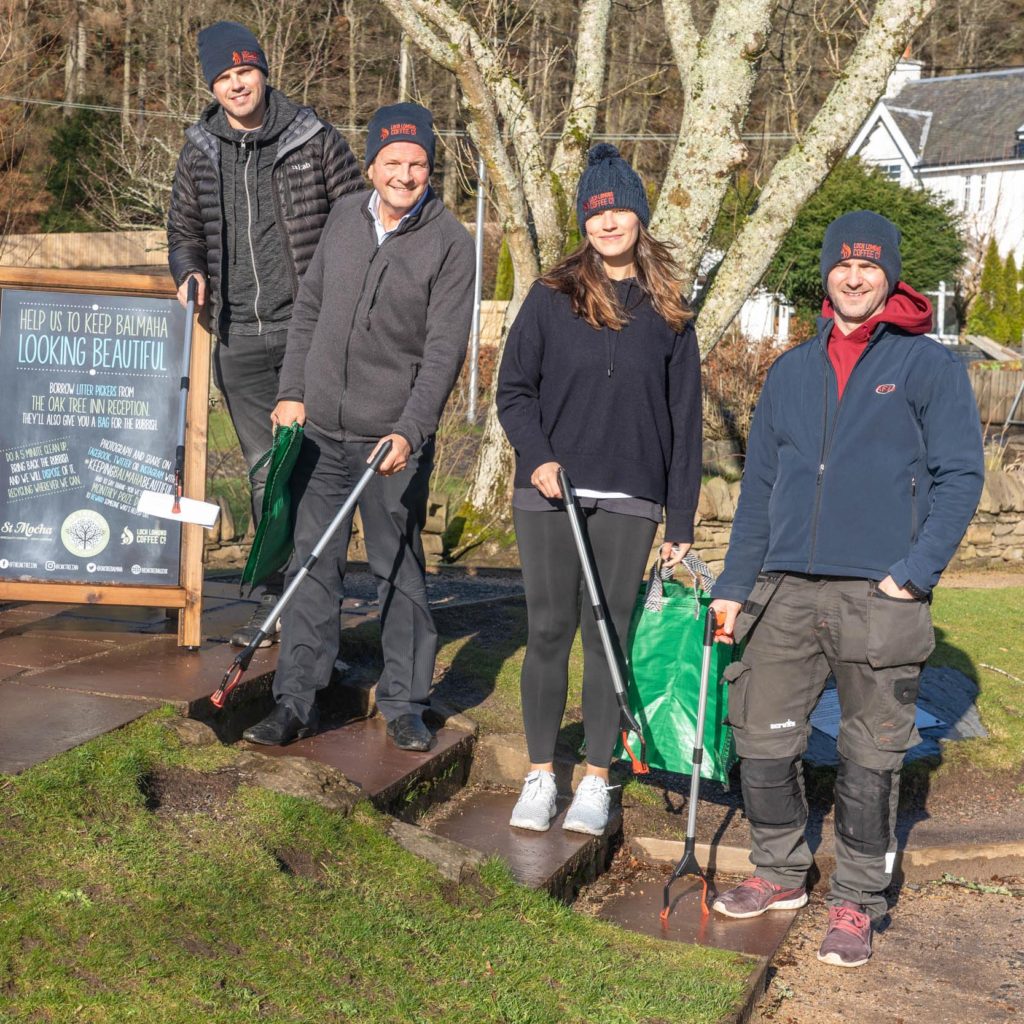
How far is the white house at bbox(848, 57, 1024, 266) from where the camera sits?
48.4 meters

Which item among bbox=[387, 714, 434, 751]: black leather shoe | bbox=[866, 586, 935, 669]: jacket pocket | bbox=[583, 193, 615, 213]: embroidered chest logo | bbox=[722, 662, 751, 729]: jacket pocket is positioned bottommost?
bbox=[387, 714, 434, 751]: black leather shoe

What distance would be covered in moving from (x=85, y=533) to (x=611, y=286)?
98.0 inches

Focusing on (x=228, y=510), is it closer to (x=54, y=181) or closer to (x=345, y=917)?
(x=345, y=917)

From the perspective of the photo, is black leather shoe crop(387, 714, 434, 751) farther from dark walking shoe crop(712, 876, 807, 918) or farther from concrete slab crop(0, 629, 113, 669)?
concrete slab crop(0, 629, 113, 669)

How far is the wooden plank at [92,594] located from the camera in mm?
5496

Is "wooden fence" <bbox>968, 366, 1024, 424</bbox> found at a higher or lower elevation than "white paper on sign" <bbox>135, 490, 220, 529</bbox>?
lower

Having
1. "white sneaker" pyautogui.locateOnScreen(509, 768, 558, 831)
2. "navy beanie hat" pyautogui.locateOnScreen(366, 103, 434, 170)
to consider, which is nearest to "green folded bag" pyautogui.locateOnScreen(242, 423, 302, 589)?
"navy beanie hat" pyautogui.locateOnScreen(366, 103, 434, 170)

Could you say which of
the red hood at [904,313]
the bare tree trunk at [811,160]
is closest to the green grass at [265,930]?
the red hood at [904,313]

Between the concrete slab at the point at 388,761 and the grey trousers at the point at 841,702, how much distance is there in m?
1.13

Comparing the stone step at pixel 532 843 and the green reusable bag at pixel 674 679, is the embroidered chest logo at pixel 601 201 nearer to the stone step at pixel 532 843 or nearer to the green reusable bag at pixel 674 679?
the green reusable bag at pixel 674 679

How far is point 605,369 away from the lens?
14.4 ft

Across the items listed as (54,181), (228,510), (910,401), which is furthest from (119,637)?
(54,181)

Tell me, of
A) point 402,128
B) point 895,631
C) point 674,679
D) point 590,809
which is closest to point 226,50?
point 402,128

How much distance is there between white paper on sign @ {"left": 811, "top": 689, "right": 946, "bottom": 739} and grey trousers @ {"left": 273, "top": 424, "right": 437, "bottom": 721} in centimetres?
209
